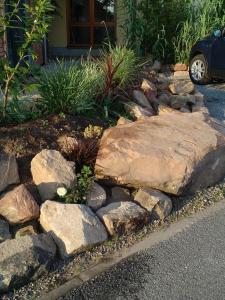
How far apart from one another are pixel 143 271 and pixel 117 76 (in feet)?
12.6

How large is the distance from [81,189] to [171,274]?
1.26m

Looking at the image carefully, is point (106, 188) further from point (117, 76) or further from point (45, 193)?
point (117, 76)

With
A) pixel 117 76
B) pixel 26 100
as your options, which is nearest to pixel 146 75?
pixel 117 76

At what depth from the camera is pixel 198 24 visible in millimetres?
12414

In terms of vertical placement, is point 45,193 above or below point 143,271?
above

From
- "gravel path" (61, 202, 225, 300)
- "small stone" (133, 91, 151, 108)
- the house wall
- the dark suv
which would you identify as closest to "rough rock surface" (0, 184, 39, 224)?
"gravel path" (61, 202, 225, 300)

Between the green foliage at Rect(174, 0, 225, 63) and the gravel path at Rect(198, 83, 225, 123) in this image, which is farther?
the green foliage at Rect(174, 0, 225, 63)

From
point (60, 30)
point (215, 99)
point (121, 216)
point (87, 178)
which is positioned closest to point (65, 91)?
point (87, 178)

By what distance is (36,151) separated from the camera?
15.6ft

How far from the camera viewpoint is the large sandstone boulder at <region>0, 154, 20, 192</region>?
423 centimetres

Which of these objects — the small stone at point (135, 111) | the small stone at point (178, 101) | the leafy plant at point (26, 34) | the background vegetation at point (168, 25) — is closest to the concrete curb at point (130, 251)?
the small stone at point (135, 111)

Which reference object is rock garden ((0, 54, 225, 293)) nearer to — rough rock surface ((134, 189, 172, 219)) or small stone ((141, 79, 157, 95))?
rough rock surface ((134, 189, 172, 219))

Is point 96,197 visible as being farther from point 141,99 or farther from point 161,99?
point 161,99

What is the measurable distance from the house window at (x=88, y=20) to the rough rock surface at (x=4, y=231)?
11.6 m
